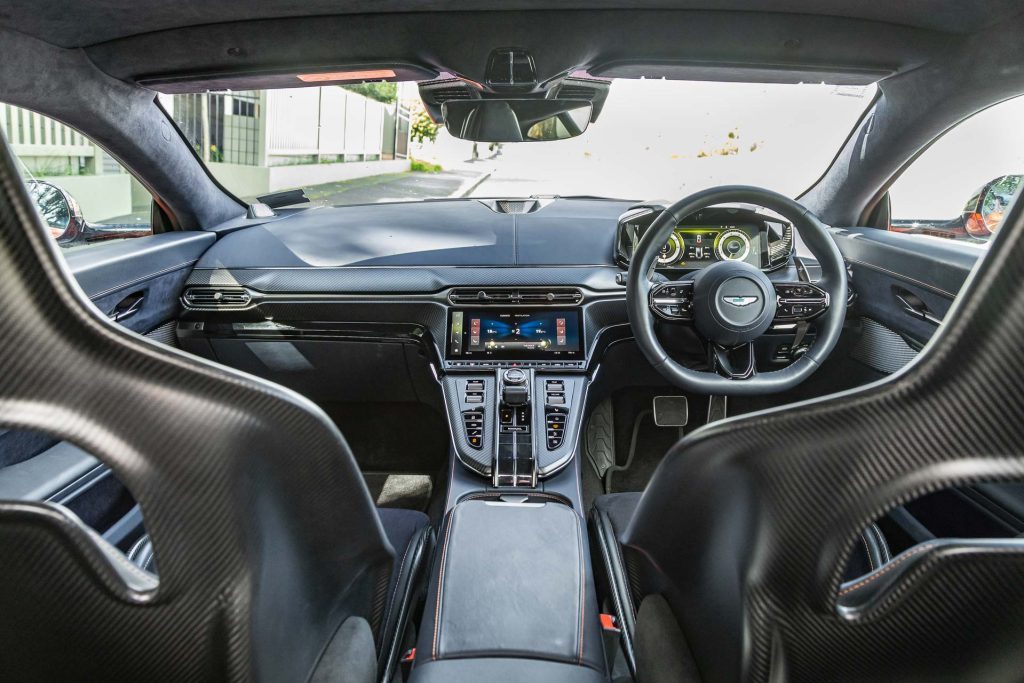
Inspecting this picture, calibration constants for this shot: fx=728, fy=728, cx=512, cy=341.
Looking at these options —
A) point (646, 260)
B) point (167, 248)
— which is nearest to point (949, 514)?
point (646, 260)

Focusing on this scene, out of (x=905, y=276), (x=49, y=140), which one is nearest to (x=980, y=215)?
→ (x=905, y=276)

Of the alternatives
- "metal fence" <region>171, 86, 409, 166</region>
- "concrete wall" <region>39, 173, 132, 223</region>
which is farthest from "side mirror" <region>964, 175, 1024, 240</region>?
"metal fence" <region>171, 86, 409, 166</region>

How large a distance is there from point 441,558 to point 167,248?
1.91 m

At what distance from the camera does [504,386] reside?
9.46ft

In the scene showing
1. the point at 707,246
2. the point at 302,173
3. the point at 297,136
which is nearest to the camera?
the point at 707,246

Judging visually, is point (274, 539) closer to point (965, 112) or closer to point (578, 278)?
point (578, 278)

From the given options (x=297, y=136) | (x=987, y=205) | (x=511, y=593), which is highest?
(x=297, y=136)

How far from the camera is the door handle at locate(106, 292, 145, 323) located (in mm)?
2842

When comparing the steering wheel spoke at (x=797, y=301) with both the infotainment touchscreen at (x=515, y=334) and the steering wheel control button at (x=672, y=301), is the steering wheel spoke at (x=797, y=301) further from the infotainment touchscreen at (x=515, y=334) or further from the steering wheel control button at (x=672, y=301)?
the infotainment touchscreen at (x=515, y=334)

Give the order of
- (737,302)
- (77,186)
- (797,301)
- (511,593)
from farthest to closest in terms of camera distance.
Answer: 1. (77,186)
2. (797,301)
3. (737,302)
4. (511,593)

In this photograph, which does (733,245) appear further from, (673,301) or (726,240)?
(673,301)

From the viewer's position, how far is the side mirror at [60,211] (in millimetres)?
2753

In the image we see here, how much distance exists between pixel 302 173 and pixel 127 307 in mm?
12718

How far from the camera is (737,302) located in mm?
2297
